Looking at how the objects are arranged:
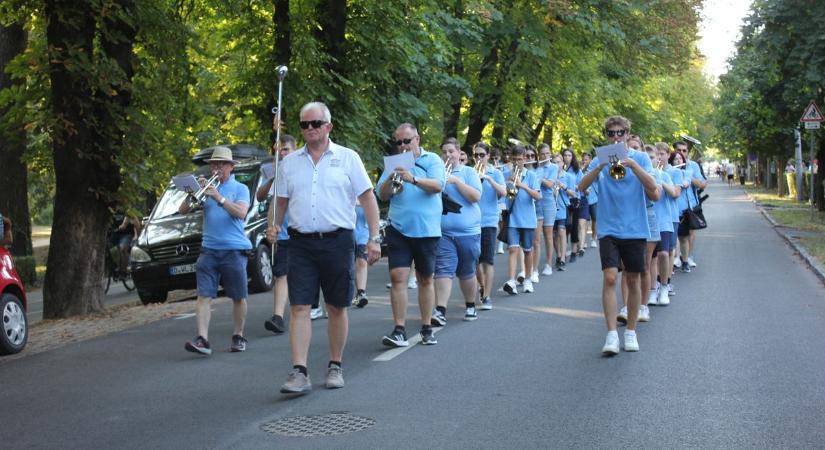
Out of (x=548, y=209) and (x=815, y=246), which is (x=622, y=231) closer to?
(x=548, y=209)

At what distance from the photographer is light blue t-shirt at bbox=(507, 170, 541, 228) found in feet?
49.5

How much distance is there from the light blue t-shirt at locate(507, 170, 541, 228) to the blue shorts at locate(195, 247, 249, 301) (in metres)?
5.65

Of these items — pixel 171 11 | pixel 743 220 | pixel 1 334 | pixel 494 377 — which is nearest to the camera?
pixel 494 377

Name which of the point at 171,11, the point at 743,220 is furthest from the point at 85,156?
the point at 743,220

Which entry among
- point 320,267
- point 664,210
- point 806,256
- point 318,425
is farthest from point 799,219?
point 318,425

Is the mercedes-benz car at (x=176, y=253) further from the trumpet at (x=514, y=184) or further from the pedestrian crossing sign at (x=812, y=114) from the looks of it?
the pedestrian crossing sign at (x=812, y=114)

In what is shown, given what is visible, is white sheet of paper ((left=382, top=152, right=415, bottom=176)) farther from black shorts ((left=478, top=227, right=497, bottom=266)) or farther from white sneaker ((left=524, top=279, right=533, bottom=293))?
white sneaker ((left=524, top=279, right=533, bottom=293))

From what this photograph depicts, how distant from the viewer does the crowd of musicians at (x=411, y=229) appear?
7.86 m

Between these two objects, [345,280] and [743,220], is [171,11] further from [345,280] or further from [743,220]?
[743,220]

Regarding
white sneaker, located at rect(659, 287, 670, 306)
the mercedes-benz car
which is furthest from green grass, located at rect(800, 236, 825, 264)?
the mercedes-benz car

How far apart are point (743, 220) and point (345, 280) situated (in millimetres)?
30175

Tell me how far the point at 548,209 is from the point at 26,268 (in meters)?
11.8

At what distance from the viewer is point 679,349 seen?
32.0 feet

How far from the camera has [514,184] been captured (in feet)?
48.6
